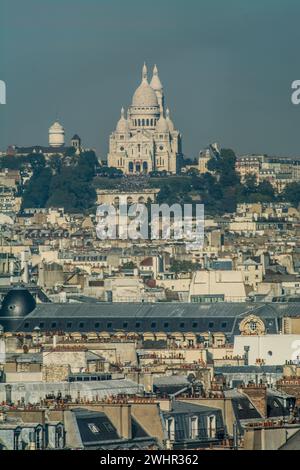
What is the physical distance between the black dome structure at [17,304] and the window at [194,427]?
2579cm

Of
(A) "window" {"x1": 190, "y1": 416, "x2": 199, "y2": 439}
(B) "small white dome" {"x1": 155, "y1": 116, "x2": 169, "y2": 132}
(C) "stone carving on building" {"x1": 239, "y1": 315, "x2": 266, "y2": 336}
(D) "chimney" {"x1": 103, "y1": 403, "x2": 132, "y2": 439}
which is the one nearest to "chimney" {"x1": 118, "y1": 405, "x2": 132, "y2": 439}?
(D) "chimney" {"x1": 103, "y1": 403, "x2": 132, "y2": 439}

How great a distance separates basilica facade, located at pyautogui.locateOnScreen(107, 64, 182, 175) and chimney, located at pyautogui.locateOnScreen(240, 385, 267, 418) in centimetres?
12873

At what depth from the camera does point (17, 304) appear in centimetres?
5362

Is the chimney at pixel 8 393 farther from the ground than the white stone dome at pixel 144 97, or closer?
closer

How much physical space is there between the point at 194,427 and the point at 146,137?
453ft

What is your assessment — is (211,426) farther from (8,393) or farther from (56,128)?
(56,128)

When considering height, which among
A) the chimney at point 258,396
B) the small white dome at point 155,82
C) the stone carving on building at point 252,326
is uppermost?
the small white dome at point 155,82

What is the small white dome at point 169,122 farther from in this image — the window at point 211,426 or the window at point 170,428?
the window at point 170,428

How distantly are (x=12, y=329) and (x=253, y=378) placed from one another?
16782 mm

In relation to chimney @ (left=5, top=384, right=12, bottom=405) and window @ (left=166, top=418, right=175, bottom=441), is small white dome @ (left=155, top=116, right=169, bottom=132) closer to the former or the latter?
chimney @ (left=5, top=384, right=12, bottom=405)

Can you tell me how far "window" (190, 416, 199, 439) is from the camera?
85.4 ft

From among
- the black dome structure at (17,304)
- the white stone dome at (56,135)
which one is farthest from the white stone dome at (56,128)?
the black dome structure at (17,304)

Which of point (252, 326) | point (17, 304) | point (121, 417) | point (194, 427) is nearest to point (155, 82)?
point (17, 304)

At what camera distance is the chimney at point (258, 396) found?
27.8 m
